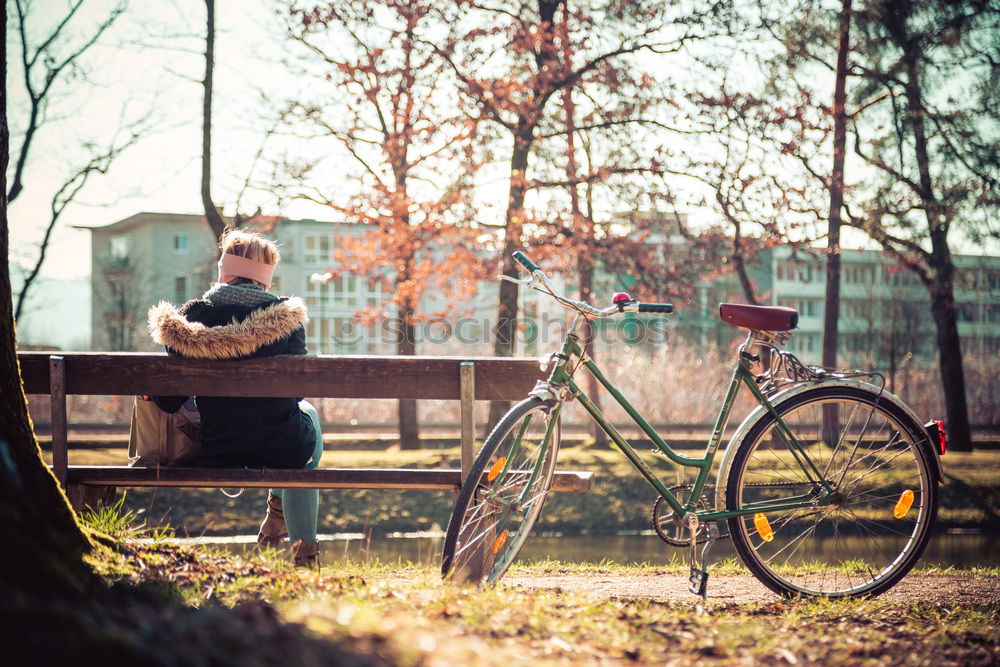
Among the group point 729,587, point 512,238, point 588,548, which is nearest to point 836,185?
point 512,238

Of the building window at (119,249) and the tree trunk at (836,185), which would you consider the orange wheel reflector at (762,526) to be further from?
the building window at (119,249)

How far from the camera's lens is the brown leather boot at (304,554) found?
158 inches

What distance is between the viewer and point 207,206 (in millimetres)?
16281

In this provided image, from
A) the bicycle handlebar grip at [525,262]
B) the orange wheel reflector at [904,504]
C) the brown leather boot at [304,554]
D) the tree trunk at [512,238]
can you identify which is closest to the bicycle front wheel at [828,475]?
the orange wheel reflector at [904,504]

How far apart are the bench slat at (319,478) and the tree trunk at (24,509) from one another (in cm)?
74

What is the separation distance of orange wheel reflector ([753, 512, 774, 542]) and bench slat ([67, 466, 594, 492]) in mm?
705

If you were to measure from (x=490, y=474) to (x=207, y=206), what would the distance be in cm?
1402

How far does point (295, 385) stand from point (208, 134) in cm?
1366

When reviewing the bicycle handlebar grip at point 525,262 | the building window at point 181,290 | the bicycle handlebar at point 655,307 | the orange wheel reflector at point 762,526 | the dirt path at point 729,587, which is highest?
the building window at point 181,290

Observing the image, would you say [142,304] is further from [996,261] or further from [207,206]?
[996,261]

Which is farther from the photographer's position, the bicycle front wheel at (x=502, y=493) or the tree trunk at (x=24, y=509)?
the bicycle front wheel at (x=502, y=493)

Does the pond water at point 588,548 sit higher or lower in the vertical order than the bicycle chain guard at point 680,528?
lower

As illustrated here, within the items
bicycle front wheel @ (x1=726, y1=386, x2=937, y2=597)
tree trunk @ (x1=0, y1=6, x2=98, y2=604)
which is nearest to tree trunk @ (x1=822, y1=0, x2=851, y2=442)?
bicycle front wheel @ (x1=726, y1=386, x2=937, y2=597)

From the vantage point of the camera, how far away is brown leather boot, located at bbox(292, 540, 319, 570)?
4023 millimetres
